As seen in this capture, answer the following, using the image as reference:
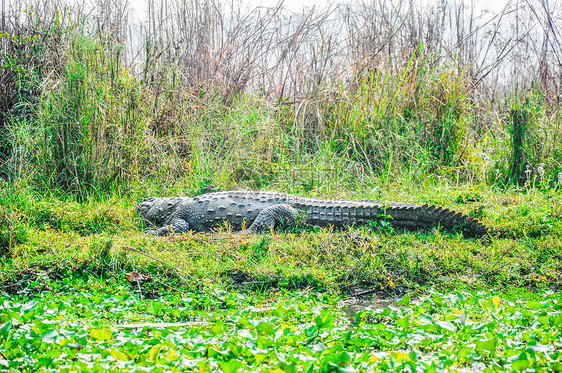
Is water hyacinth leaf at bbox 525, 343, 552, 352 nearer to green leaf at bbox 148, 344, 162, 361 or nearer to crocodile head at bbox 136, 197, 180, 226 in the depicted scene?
green leaf at bbox 148, 344, 162, 361

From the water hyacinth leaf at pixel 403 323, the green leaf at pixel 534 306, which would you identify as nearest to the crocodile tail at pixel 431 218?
the green leaf at pixel 534 306

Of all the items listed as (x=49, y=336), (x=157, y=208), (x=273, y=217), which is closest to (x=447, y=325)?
(x=49, y=336)

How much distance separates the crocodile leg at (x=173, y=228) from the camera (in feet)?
17.5

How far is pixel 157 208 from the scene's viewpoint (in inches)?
222

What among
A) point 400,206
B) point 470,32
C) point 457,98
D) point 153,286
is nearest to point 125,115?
point 153,286

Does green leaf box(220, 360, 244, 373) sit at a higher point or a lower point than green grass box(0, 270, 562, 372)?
higher

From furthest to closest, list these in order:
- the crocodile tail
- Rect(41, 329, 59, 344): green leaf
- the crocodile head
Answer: the crocodile head, the crocodile tail, Rect(41, 329, 59, 344): green leaf

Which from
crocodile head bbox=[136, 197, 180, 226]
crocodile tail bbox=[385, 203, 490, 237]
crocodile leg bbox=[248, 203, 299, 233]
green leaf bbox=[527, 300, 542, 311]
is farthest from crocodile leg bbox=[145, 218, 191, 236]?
green leaf bbox=[527, 300, 542, 311]

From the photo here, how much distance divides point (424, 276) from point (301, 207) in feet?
5.81

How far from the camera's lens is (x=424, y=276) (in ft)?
12.8

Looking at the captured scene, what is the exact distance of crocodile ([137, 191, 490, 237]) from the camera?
4.88 metres

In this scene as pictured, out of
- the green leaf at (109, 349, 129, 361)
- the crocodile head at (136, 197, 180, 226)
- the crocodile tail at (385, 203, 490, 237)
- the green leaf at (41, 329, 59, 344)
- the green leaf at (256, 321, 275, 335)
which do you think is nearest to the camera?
the green leaf at (109, 349, 129, 361)

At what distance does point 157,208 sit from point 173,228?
40 cm

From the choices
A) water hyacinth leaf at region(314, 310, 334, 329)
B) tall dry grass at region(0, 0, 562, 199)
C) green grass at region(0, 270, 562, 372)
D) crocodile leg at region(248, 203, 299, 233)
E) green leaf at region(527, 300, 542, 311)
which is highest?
tall dry grass at region(0, 0, 562, 199)
